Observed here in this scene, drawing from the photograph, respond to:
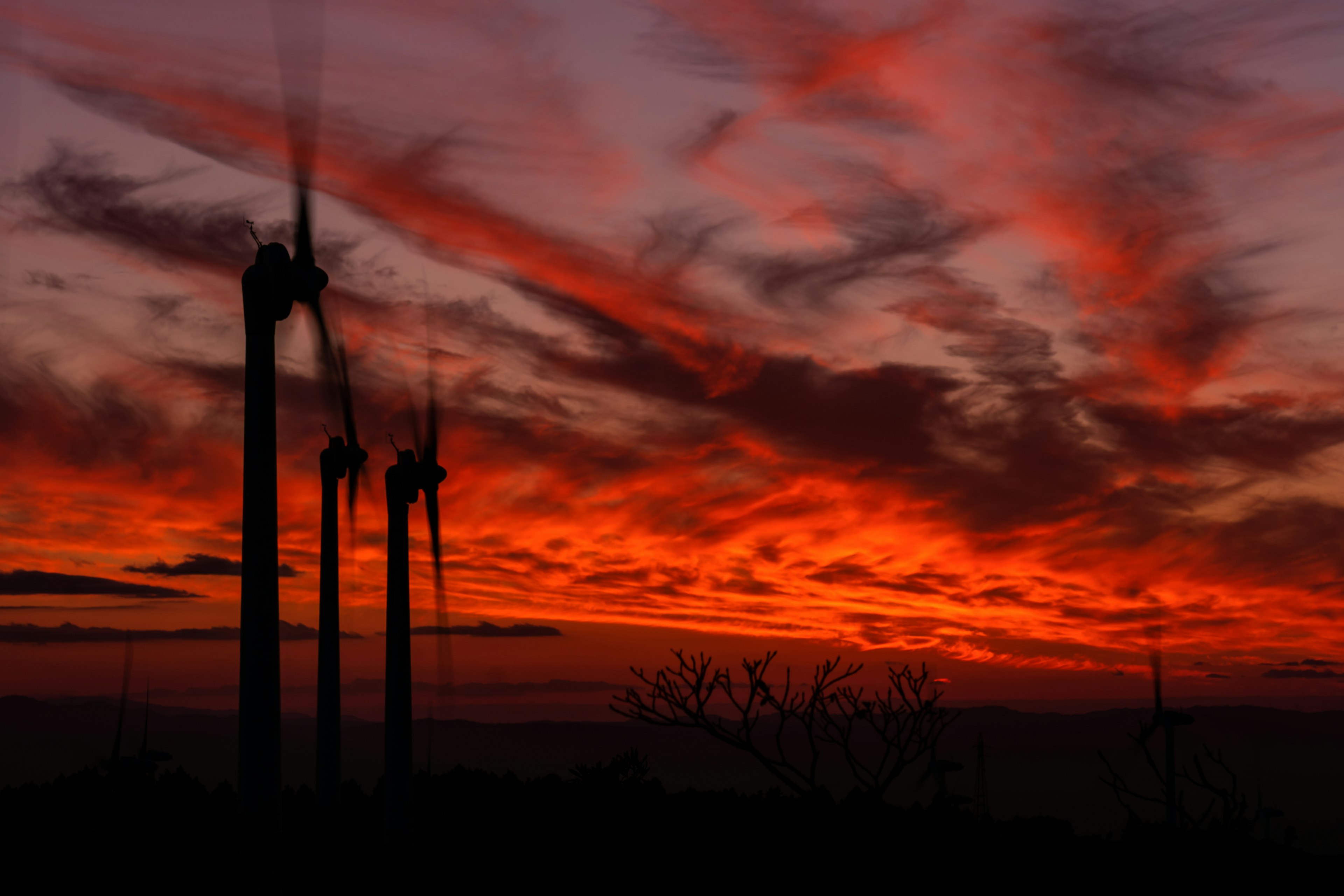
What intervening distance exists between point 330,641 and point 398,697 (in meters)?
5.37

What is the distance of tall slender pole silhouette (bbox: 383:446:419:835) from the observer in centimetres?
6562

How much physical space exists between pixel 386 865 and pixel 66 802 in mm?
22648

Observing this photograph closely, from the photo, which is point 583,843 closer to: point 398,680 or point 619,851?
point 619,851

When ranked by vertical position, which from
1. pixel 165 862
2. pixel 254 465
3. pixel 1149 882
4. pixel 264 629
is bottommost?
pixel 1149 882

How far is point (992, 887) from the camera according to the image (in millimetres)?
45750

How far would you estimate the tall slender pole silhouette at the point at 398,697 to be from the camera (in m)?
65.6

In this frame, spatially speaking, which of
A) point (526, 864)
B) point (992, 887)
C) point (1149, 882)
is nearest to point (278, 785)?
point (526, 864)

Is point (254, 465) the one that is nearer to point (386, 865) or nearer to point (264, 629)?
point (264, 629)

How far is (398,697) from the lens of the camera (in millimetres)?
65688

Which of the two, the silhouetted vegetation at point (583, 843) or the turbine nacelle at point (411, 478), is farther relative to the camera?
the turbine nacelle at point (411, 478)

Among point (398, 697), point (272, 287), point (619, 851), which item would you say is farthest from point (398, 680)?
point (272, 287)

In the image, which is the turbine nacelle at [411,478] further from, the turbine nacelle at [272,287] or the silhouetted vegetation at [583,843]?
the turbine nacelle at [272,287]

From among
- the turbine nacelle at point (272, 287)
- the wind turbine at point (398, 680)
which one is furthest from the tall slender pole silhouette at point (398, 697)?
the turbine nacelle at point (272, 287)

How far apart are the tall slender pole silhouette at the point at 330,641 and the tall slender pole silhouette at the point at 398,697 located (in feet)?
10.7
